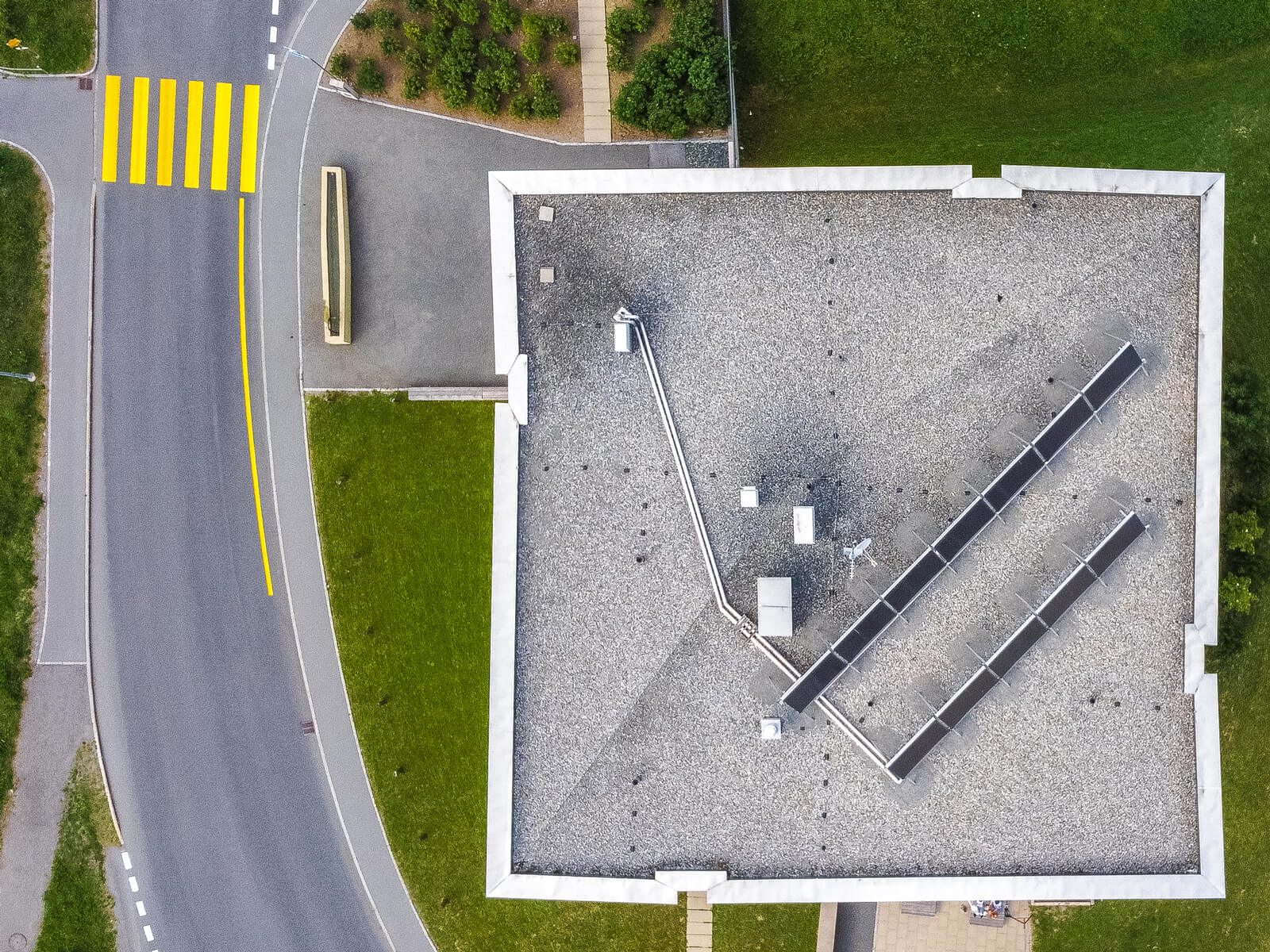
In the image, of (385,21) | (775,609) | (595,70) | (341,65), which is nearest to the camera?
(775,609)

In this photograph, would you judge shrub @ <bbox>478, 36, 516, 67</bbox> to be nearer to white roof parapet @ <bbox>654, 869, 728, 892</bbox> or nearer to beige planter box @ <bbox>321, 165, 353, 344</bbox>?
beige planter box @ <bbox>321, 165, 353, 344</bbox>

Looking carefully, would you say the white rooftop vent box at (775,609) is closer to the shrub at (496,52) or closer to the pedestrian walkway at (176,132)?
the shrub at (496,52)

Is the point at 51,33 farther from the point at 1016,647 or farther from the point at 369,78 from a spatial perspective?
the point at 1016,647

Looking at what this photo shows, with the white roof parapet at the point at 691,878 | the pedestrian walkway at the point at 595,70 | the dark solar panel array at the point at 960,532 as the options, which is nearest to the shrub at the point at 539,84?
the pedestrian walkway at the point at 595,70

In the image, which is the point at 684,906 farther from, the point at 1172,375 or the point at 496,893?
the point at 1172,375

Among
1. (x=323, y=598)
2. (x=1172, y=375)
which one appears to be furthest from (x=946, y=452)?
(x=323, y=598)

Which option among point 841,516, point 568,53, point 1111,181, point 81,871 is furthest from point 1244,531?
point 81,871
